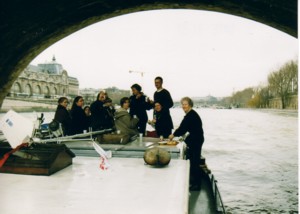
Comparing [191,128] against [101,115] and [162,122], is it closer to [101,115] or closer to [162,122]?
[162,122]

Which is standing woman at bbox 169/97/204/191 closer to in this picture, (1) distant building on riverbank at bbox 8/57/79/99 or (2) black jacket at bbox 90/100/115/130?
(2) black jacket at bbox 90/100/115/130

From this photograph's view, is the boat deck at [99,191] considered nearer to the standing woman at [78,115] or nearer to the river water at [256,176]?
the standing woman at [78,115]

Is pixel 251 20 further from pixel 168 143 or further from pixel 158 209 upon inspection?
pixel 158 209

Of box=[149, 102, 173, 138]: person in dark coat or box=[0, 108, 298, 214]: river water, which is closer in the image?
box=[149, 102, 173, 138]: person in dark coat

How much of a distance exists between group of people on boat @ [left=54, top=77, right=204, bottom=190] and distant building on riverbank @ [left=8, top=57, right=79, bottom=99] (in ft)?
224

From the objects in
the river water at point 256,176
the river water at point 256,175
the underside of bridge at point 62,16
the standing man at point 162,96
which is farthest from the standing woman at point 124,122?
the river water at point 256,175

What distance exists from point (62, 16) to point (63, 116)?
189 centimetres

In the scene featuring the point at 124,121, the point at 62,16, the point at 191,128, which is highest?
the point at 62,16

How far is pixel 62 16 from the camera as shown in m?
5.88

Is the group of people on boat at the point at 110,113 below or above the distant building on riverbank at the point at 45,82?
below

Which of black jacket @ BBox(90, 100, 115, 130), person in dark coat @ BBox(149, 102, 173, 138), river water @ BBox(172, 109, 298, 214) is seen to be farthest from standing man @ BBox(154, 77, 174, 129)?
river water @ BBox(172, 109, 298, 214)

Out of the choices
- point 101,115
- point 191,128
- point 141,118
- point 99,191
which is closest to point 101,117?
point 101,115

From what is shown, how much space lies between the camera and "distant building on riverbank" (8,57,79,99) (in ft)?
246

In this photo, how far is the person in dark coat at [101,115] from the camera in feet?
19.0
